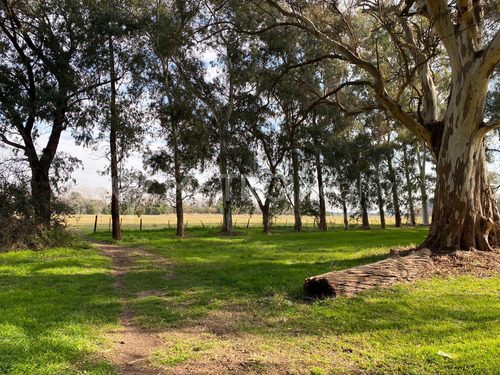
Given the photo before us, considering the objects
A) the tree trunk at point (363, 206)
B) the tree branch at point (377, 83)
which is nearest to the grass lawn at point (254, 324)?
the tree branch at point (377, 83)

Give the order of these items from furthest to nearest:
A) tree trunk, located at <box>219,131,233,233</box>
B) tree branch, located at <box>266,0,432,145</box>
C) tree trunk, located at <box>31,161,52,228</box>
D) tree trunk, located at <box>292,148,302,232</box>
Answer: tree trunk, located at <box>292,148,302,232</box> → tree trunk, located at <box>219,131,233,233</box> → tree trunk, located at <box>31,161,52,228</box> → tree branch, located at <box>266,0,432,145</box>

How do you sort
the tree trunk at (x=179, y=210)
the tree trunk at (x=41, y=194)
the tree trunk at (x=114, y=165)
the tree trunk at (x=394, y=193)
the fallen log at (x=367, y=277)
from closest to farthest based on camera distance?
the fallen log at (x=367, y=277) → the tree trunk at (x=41, y=194) → the tree trunk at (x=114, y=165) → the tree trunk at (x=179, y=210) → the tree trunk at (x=394, y=193)

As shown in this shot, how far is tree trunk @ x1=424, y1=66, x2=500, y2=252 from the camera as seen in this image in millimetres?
9078

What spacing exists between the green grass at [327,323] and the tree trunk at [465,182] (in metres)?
2.27

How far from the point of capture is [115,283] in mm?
8359

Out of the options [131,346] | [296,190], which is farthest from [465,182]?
[296,190]

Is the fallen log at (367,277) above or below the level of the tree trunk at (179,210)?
below

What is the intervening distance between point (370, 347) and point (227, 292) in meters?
3.62

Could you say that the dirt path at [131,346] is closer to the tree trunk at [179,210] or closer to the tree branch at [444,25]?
the tree branch at [444,25]

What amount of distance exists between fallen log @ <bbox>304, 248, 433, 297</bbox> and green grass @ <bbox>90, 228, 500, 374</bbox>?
269mm

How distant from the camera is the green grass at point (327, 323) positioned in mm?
→ 3785

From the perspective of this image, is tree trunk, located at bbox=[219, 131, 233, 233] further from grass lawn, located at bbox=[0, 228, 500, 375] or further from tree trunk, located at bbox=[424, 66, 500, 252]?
tree trunk, located at bbox=[424, 66, 500, 252]

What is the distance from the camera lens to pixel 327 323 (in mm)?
5070

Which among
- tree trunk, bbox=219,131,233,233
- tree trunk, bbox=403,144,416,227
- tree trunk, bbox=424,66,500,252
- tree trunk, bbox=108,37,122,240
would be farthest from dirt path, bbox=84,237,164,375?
tree trunk, bbox=403,144,416,227
